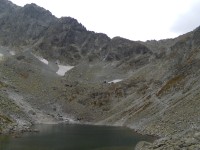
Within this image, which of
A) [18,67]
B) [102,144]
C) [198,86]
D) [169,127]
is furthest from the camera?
[18,67]

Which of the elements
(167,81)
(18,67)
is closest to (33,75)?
(18,67)

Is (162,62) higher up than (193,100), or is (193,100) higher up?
(162,62)

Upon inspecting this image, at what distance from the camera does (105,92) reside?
557 ft

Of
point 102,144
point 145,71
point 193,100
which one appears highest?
point 145,71

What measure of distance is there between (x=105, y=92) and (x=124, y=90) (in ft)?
32.4

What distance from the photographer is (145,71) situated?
591ft

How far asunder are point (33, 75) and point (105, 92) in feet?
112

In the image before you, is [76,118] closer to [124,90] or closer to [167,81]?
[124,90]

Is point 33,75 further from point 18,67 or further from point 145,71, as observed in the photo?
point 145,71

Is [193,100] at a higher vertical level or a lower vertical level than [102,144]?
higher

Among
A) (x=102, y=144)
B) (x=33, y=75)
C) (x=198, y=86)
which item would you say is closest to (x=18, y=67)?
(x=33, y=75)

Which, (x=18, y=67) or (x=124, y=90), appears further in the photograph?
(x=18, y=67)

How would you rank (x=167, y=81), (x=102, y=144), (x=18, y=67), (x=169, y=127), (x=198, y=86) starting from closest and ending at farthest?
(x=102, y=144) → (x=169, y=127) → (x=198, y=86) → (x=167, y=81) → (x=18, y=67)

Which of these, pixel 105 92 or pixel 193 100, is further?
pixel 105 92
